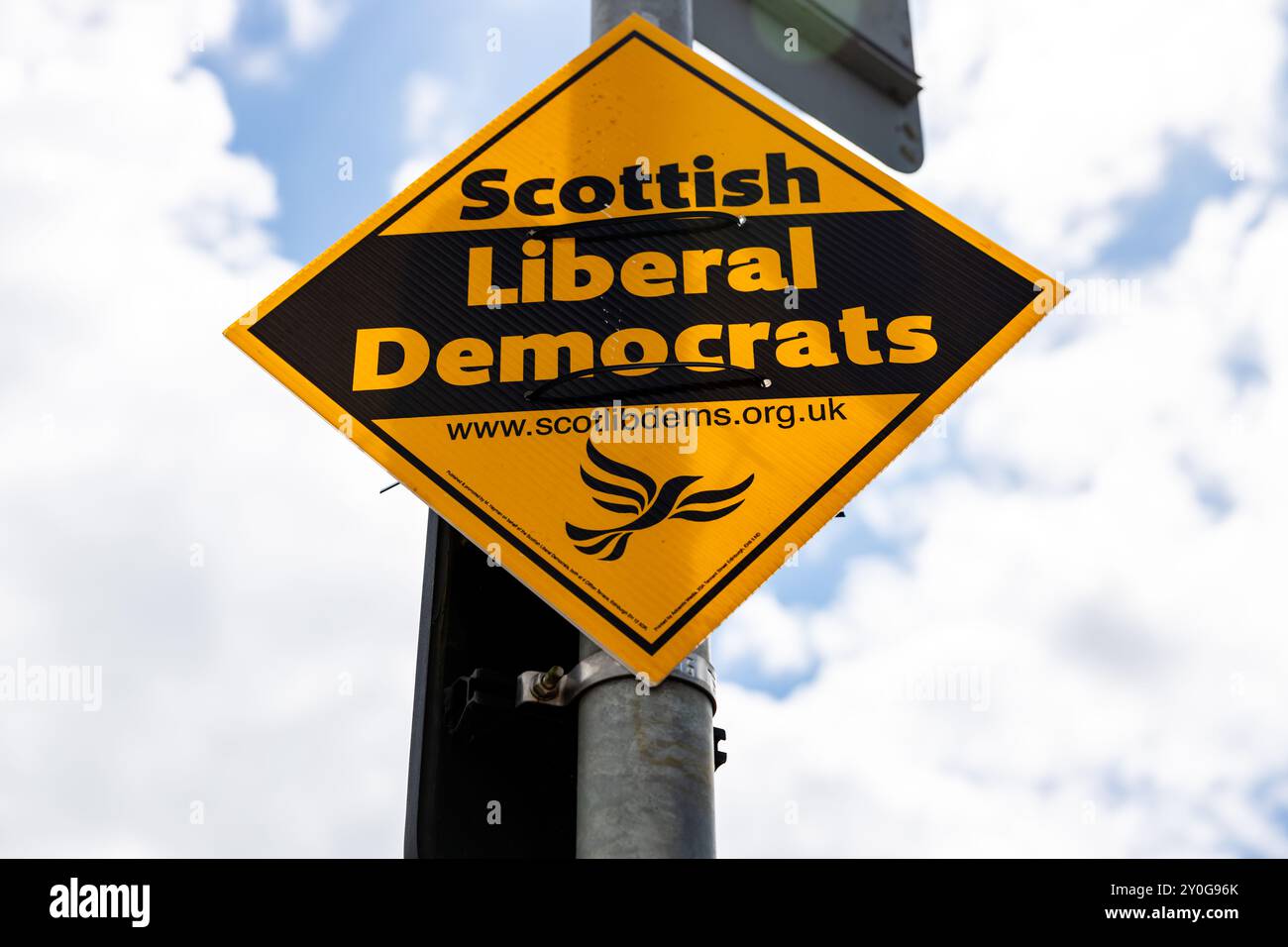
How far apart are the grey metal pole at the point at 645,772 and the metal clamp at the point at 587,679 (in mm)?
13

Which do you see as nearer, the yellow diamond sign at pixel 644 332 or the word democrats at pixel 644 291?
the yellow diamond sign at pixel 644 332

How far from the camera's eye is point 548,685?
7.82ft

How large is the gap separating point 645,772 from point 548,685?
12.8 inches

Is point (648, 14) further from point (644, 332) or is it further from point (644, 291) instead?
point (644, 332)

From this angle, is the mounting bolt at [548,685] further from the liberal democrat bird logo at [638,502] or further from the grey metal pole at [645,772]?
the liberal democrat bird logo at [638,502]

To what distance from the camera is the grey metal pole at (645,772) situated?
207cm

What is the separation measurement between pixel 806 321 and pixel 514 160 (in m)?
0.90

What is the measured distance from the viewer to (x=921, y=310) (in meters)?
2.91

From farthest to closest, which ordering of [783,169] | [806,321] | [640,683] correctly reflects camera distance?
[783,169], [806,321], [640,683]

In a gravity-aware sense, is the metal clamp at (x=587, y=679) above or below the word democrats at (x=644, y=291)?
below

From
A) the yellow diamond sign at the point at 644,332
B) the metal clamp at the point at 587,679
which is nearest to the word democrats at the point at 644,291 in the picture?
the yellow diamond sign at the point at 644,332
